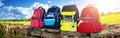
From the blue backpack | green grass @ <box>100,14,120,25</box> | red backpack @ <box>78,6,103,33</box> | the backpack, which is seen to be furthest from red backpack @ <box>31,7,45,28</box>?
green grass @ <box>100,14,120,25</box>

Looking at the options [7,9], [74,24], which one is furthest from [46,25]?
[7,9]

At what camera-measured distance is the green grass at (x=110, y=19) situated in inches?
166

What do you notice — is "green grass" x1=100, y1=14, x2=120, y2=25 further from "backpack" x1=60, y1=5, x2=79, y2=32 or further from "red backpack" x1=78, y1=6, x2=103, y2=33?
"backpack" x1=60, y1=5, x2=79, y2=32

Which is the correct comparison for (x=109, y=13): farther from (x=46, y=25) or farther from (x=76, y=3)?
(x=46, y=25)

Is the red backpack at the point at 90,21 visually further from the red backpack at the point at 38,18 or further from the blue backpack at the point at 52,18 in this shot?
the red backpack at the point at 38,18

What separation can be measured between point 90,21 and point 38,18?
2.94 ft

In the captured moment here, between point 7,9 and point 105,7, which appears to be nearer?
point 105,7

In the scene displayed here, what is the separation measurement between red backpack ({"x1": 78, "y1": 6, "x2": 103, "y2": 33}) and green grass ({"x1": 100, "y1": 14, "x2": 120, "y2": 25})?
0.10m

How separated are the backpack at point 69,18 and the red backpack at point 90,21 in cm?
13

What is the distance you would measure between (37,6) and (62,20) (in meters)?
0.47

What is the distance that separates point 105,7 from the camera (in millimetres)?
4285

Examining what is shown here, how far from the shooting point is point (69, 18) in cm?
447

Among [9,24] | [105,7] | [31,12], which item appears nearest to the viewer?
[105,7]

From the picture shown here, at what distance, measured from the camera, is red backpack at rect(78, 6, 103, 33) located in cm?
423
